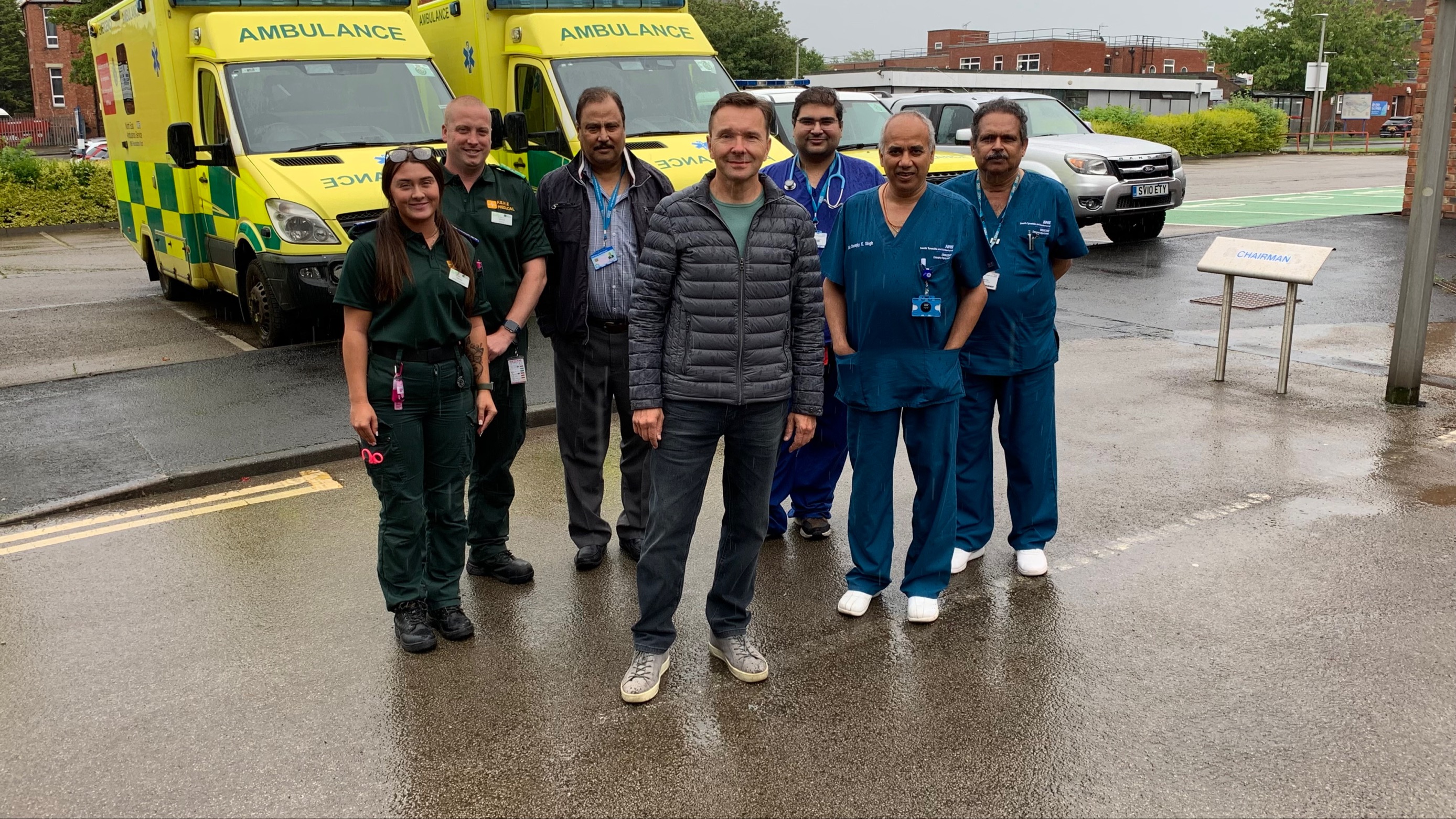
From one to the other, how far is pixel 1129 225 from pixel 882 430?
43.8 feet

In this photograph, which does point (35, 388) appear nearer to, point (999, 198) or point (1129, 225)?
point (999, 198)

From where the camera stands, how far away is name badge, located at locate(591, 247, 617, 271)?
15.6 ft

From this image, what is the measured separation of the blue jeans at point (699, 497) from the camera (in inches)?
155

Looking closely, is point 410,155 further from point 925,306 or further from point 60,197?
point 60,197

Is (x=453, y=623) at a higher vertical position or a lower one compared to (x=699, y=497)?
lower

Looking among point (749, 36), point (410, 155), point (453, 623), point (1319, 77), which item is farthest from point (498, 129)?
point (749, 36)

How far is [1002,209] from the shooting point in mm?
4770

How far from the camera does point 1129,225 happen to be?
54.5 ft

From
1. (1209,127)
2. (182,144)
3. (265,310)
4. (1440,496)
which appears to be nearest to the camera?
(1440,496)

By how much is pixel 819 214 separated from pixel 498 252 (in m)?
1.34

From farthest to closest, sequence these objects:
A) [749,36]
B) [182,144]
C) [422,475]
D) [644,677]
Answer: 1. [749,36]
2. [182,144]
3. [422,475]
4. [644,677]

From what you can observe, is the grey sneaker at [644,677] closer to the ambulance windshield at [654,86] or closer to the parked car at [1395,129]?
the ambulance windshield at [654,86]

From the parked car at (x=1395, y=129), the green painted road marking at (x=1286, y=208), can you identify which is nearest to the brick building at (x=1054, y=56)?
the parked car at (x=1395, y=129)

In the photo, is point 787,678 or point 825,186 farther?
point 825,186
